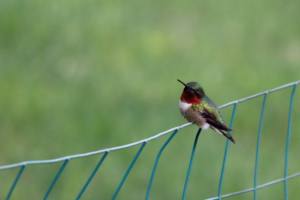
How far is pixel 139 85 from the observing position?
16.7 ft

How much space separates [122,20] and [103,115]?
1892 mm

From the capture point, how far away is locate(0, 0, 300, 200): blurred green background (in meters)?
4.09

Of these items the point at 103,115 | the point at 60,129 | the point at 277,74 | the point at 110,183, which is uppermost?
the point at 277,74

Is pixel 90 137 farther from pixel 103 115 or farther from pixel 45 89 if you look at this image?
pixel 45 89

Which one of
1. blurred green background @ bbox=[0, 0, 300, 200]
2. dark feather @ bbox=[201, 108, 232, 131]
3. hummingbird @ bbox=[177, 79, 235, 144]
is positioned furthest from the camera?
blurred green background @ bbox=[0, 0, 300, 200]

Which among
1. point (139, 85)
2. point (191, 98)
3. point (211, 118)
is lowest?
point (211, 118)

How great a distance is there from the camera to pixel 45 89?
488 cm

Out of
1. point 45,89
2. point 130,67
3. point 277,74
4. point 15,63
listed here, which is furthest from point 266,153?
point 15,63

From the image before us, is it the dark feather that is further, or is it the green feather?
the green feather

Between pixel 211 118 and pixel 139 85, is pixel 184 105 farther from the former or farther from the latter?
pixel 139 85

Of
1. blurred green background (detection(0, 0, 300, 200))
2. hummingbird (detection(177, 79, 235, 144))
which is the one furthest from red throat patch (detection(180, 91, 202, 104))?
blurred green background (detection(0, 0, 300, 200))

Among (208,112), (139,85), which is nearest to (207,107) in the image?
(208,112)

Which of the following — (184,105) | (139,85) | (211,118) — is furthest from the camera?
(139,85)

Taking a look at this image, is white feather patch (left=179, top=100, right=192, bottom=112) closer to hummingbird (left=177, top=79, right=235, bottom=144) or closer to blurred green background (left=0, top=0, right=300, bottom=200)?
hummingbird (left=177, top=79, right=235, bottom=144)
